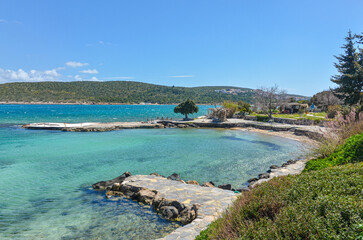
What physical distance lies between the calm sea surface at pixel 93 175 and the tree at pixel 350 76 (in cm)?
786

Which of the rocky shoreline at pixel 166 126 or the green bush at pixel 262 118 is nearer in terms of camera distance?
the rocky shoreline at pixel 166 126

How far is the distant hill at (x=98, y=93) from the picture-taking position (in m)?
133

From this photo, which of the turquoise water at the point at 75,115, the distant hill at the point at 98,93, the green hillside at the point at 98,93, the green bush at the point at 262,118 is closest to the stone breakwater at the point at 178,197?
the green bush at the point at 262,118

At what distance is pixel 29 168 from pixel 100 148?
6.77m

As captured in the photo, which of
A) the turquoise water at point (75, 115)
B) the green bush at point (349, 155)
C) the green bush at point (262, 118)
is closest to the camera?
the green bush at point (349, 155)

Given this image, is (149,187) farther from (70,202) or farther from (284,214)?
(284,214)

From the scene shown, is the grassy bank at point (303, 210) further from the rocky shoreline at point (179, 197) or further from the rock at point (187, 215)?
the rock at point (187, 215)

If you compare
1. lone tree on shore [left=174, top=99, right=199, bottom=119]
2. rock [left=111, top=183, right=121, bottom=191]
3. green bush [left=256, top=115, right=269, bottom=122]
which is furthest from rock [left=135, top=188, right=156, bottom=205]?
lone tree on shore [left=174, top=99, right=199, bottom=119]

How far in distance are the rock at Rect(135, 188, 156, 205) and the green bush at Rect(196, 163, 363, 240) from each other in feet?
16.3

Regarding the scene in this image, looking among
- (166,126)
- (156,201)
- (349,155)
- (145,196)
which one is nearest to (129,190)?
(145,196)

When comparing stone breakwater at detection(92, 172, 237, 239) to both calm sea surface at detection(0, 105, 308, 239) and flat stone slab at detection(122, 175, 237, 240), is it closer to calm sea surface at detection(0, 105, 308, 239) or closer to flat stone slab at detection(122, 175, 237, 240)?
flat stone slab at detection(122, 175, 237, 240)

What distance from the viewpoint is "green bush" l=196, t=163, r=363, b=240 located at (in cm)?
274

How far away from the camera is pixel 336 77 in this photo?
83.4 ft

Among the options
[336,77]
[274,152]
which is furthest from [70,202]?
[336,77]
